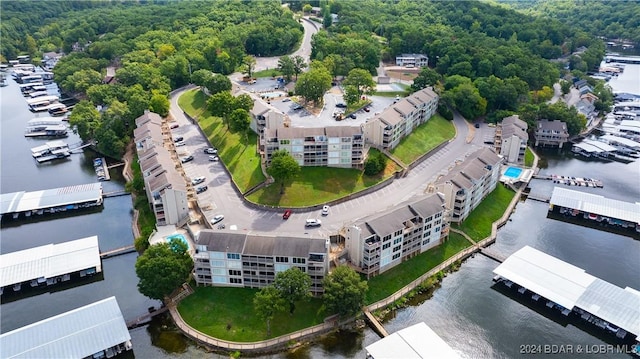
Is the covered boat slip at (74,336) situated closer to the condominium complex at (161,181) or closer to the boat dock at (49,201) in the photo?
the condominium complex at (161,181)

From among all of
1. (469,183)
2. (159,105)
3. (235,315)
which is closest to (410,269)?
(469,183)

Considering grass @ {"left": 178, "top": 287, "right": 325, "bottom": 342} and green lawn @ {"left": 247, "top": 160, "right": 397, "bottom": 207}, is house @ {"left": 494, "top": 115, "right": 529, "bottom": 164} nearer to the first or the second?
green lawn @ {"left": 247, "top": 160, "right": 397, "bottom": 207}

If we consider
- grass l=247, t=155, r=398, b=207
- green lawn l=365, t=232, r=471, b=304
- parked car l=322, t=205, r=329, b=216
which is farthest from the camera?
grass l=247, t=155, r=398, b=207

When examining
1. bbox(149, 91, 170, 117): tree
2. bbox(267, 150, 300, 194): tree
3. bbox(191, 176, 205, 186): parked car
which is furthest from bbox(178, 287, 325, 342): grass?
bbox(149, 91, 170, 117): tree

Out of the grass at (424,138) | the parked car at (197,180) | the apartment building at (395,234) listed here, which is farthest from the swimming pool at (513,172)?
→ the parked car at (197,180)

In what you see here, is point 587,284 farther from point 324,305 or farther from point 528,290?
point 324,305

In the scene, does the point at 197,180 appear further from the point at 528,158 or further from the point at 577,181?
the point at 577,181
